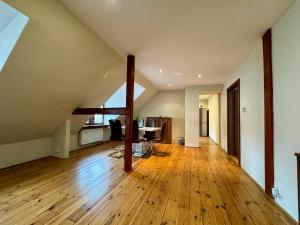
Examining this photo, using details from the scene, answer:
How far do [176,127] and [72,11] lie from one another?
6.06m

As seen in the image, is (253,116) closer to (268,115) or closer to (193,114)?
(268,115)

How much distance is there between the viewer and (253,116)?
9.52 ft

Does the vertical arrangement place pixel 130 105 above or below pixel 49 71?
below

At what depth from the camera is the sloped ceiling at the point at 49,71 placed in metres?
1.95

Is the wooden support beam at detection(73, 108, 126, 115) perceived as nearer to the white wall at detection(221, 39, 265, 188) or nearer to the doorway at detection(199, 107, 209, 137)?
the white wall at detection(221, 39, 265, 188)

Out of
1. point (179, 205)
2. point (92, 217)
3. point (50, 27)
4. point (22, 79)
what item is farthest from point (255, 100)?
point (22, 79)

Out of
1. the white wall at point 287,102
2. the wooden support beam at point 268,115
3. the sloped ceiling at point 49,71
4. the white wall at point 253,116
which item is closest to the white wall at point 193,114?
the white wall at point 253,116

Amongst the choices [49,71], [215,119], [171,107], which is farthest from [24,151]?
[215,119]

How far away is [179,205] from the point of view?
2.01m

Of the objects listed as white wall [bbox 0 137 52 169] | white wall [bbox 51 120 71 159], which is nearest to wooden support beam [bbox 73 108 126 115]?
white wall [bbox 51 120 71 159]

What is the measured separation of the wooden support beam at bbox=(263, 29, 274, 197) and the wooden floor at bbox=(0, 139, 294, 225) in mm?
339

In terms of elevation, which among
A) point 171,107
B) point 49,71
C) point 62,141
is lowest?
point 62,141

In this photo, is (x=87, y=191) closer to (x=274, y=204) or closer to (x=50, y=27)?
(x=50, y=27)

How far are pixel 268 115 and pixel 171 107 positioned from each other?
512cm
